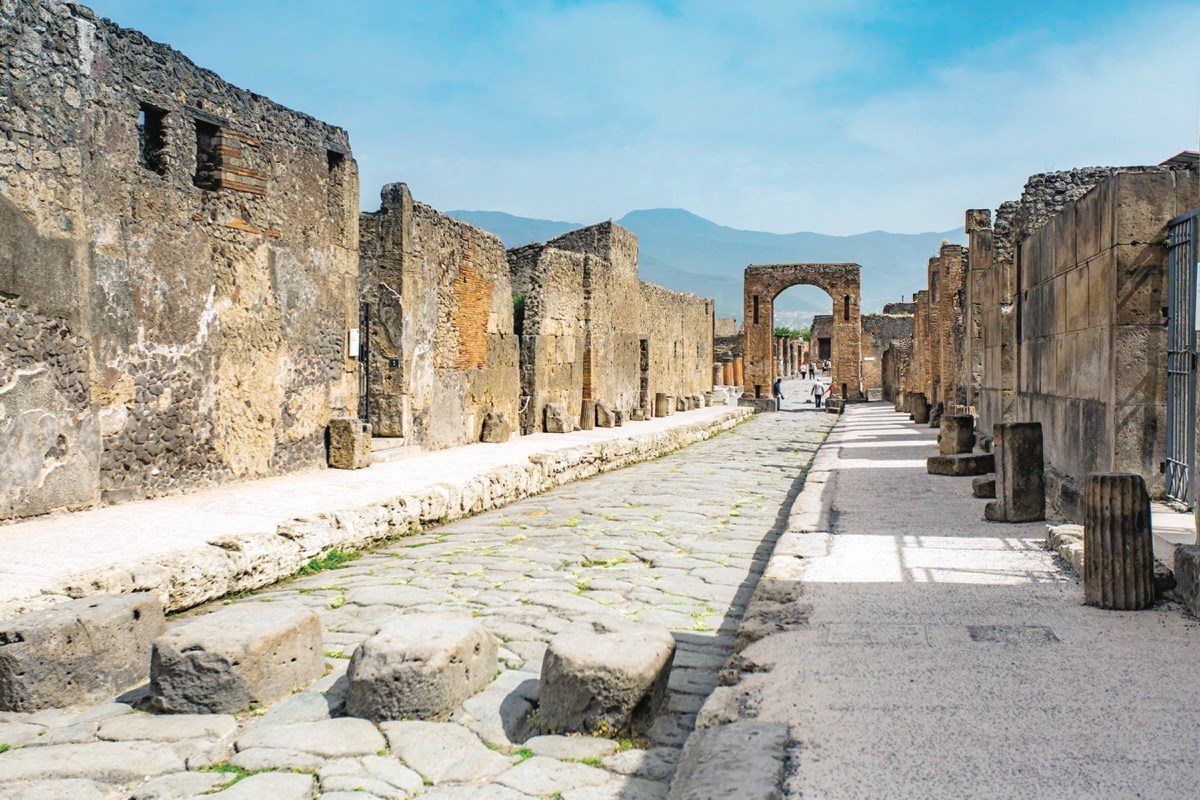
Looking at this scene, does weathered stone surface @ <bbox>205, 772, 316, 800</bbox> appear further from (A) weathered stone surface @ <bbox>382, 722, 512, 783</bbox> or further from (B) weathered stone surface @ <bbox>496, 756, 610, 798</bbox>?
(B) weathered stone surface @ <bbox>496, 756, 610, 798</bbox>

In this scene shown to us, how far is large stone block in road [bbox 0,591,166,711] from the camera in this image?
3502 mm

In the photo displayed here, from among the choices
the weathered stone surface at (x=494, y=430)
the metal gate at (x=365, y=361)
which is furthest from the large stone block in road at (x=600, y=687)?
the weathered stone surface at (x=494, y=430)

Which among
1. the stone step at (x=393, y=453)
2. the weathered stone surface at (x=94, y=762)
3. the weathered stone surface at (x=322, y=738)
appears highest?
the stone step at (x=393, y=453)

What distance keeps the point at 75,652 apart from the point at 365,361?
812 centimetres

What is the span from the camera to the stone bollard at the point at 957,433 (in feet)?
36.1

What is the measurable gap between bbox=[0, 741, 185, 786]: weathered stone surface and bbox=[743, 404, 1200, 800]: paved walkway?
1883 mm

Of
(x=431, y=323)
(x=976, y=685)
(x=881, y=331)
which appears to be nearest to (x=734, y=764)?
(x=976, y=685)

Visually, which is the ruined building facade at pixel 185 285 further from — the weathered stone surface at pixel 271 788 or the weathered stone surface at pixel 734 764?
the weathered stone surface at pixel 734 764

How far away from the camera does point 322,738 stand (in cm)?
322

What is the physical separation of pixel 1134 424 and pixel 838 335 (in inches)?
1143

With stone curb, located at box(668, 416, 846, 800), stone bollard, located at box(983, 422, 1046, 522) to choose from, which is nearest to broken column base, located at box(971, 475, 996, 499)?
stone bollard, located at box(983, 422, 1046, 522)

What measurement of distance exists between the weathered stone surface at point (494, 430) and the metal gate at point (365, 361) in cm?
212

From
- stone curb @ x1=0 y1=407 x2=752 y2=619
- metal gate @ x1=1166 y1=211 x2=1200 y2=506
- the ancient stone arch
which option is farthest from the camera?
the ancient stone arch

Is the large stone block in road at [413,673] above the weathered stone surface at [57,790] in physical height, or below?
above
